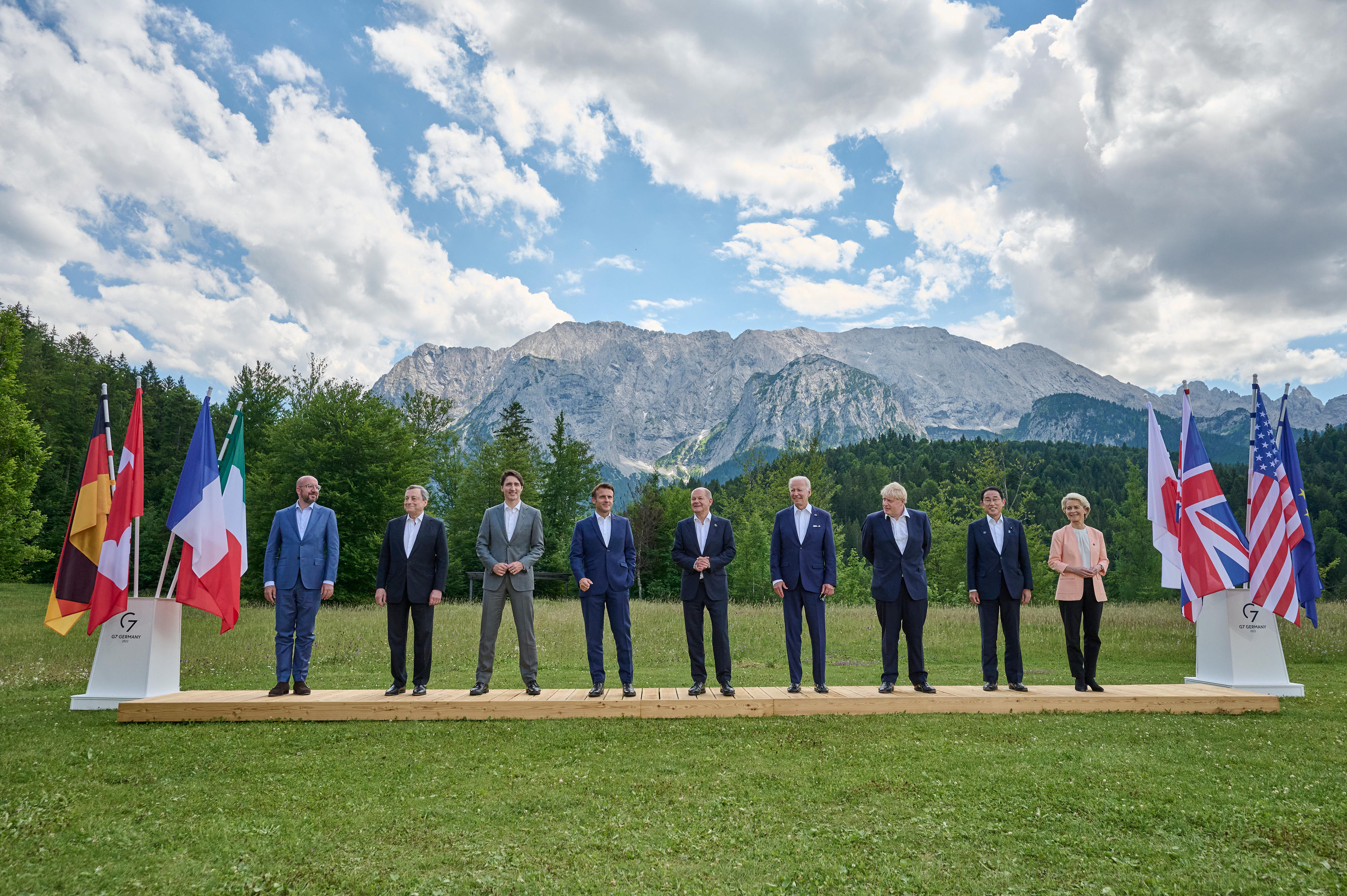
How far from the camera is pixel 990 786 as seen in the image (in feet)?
16.3

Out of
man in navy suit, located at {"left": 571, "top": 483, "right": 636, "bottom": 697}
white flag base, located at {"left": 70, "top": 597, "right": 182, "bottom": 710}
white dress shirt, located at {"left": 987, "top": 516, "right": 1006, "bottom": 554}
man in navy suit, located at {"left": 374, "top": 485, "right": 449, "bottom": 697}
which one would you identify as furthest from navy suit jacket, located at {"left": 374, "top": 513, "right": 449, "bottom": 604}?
white dress shirt, located at {"left": 987, "top": 516, "right": 1006, "bottom": 554}

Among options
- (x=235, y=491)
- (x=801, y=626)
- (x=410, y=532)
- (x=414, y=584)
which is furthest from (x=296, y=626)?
(x=801, y=626)

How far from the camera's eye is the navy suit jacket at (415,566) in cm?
808

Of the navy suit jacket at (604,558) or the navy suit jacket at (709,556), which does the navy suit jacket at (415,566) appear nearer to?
the navy suit jacket at (604,558)

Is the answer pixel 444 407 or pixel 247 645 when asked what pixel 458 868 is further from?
pixel 444 407

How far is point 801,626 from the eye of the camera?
312 inches

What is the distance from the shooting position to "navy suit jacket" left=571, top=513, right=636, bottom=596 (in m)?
8.08

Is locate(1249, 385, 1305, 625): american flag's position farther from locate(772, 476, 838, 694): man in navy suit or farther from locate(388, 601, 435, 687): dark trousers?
locate(388, 601, 435, 687): dark trousers

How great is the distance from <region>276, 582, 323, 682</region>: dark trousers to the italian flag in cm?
128

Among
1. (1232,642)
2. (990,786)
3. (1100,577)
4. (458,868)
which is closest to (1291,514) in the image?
(1232,642)

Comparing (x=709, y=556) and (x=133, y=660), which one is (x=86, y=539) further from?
(x=709, y=556)

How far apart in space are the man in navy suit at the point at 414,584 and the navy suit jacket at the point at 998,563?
6335 mm

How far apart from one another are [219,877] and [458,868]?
1.20 m

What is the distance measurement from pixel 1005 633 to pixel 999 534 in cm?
117
